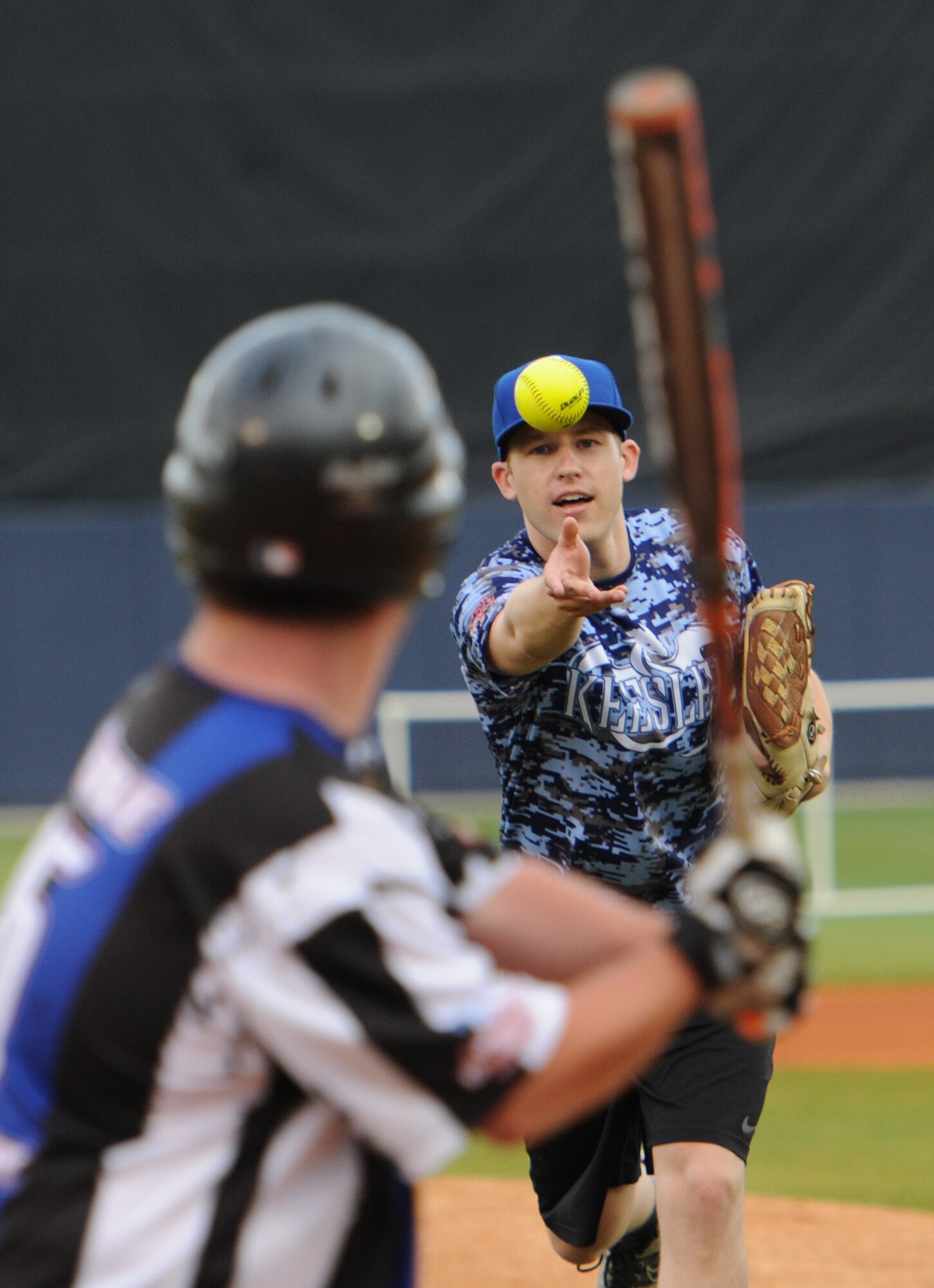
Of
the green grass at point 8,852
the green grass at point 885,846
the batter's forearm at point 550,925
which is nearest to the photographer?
the batter's forearm at point 550,925

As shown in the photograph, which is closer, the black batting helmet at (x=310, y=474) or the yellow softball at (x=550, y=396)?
the black batting helmet at (x=310, y=474)

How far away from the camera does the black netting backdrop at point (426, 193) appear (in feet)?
58.1

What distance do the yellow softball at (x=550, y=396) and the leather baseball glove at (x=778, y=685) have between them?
0.67 meters

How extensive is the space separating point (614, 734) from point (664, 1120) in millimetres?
923

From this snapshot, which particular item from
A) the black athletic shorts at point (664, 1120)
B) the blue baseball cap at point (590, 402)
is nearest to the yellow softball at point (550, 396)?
the blue baseball cap at point (590, 402)

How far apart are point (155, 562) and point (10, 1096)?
15.1 m

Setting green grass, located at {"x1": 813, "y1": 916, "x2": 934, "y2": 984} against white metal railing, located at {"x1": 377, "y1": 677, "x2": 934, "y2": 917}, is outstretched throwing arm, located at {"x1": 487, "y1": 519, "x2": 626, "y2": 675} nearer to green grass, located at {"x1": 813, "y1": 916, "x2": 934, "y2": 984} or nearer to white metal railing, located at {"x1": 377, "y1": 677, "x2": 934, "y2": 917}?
white metal railing, located at {"x1": 377, "y1": 677, "x2": 934, "y2": 917}

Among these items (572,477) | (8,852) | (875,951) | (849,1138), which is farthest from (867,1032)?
(8,852)

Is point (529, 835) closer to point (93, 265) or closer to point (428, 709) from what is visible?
point (428, 709)

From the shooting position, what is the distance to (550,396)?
449 centimetres

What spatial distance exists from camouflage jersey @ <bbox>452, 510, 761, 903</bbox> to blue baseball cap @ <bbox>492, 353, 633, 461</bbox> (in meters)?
0.39

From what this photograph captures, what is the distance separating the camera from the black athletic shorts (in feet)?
13.8

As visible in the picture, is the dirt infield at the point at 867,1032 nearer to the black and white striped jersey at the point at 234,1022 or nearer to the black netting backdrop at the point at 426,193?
the black and white striped jersey at the point at 234,1022

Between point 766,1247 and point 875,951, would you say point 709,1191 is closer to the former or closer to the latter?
point 766,1247
